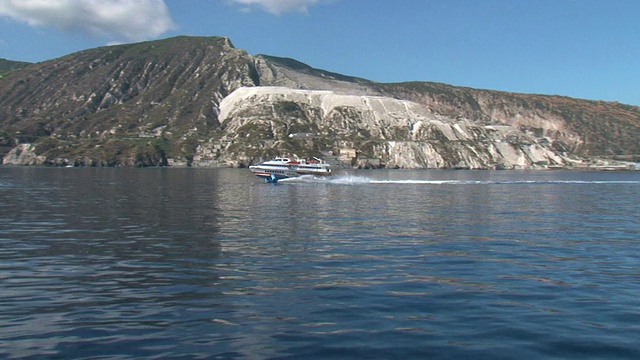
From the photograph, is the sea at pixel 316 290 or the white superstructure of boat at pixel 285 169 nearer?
the sea at pixel 316 290

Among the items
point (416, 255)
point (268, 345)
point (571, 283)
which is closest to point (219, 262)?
point (416, 255)

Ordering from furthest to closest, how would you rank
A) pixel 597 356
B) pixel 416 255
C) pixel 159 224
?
pixel 159 224 < pixel 416 255 < pixel 597 356

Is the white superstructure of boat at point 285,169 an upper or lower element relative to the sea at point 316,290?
upper

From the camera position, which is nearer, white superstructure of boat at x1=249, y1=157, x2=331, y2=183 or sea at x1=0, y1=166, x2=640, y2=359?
sea at x1=0, y1=166, x2=640, y2=359

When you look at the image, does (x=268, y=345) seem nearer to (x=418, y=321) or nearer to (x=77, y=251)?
(x=418, y=321)

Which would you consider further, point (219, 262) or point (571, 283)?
point (219, 262)

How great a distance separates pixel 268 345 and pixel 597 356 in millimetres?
10758

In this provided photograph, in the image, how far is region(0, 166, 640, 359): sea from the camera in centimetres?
1875

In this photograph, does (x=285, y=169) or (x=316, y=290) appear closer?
(x=316, y=290)

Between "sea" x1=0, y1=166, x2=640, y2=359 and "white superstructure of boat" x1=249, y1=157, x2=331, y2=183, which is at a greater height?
"white superstructure of boat" x1=249, y1=157, x2=331, y2=183

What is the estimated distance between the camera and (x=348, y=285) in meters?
27.4

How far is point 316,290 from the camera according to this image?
26250 mm

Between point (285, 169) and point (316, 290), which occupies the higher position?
point (285, 169)

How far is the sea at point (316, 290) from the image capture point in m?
18.8
